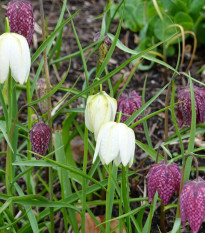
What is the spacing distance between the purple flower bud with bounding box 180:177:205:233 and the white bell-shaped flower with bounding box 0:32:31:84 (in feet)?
1.83

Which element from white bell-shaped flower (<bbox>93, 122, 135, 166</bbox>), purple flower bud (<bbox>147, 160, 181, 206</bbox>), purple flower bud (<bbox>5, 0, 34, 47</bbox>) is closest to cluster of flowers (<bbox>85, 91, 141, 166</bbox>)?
white bell-shaped flower (<bbox>93, 122, 135, 166</bbox>)

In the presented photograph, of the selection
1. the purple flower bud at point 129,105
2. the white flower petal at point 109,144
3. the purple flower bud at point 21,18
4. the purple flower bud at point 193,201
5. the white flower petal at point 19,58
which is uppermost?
the purple flower bud at point 21,18

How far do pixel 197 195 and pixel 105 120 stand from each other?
330 mm

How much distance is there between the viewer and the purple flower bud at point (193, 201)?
1356 millimetres

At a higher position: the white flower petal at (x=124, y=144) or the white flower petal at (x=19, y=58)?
the white flower petal at (x=19, y=58)

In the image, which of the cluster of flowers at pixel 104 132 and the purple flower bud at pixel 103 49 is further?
the purple flower bud at pixel 103 49

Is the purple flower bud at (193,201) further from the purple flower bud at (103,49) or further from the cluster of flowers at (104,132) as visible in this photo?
the purple flower bud at (103,49)

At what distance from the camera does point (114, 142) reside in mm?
1259

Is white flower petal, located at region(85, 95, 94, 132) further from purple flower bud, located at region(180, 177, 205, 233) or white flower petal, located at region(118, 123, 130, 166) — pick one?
purple flower bud, located at region(180, 177, 205, 233)

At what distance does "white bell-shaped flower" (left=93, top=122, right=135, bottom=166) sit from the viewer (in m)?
1.25

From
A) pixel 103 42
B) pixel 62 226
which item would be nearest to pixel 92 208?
pixel 62 226

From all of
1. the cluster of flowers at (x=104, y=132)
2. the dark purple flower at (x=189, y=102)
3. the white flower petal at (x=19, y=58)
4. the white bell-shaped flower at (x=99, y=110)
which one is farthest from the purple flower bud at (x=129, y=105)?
the white flower petal at (x=19, y=58)

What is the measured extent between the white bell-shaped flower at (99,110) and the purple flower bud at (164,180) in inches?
9.3

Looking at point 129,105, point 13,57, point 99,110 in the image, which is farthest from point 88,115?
point 129,105
